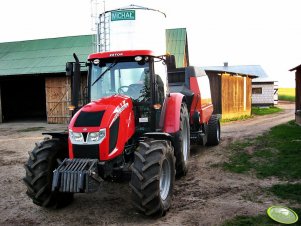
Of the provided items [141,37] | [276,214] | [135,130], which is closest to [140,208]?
[135,130]

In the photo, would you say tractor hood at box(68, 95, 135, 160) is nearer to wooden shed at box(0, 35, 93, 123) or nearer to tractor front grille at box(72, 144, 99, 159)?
tractor front grille at box(72, 144, 99, 159)

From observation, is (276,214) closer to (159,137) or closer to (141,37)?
(159,137)

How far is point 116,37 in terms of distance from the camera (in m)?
14.3

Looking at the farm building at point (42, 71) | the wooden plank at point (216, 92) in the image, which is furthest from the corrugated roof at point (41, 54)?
the wooden plank at point (216, 92)

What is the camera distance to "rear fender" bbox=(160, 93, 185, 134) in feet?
22.2

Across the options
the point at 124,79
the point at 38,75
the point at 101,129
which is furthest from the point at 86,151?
the point at 38,75

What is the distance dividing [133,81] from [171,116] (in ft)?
3.66

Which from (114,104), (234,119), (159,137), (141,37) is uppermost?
(141,37)

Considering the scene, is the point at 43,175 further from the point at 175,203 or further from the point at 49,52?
the point at 49,52

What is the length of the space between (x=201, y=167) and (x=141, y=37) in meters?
7.11

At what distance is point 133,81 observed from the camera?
639cm

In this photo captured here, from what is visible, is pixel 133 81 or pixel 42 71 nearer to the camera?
pixel 133 81

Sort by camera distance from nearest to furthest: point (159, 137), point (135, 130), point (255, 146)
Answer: point (159, 137) → point (135, 130) → point (255, 146)

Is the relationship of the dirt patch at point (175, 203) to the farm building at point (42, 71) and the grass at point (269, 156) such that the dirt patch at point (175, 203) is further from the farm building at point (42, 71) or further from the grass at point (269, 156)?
the farm building at point (42, 71)
